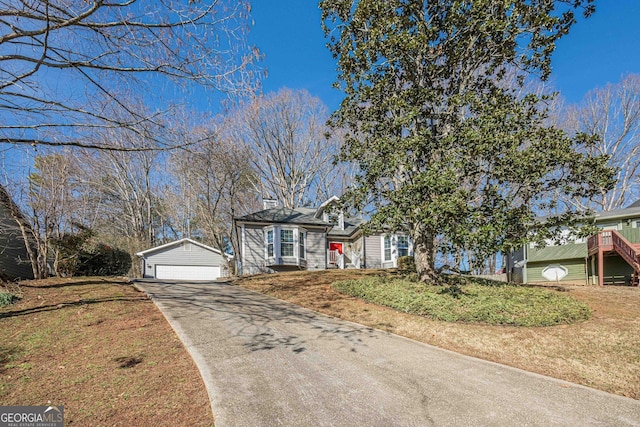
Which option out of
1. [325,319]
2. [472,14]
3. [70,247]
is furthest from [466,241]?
[70,247]

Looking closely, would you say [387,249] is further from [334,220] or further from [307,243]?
[307,243]

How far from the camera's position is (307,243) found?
20594mm

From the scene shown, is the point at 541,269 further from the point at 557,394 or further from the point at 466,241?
the point at 557,394

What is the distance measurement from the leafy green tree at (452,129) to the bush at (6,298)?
9.42 m

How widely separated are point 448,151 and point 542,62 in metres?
4.44

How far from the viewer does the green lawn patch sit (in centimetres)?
761

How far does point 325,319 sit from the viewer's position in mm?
8328

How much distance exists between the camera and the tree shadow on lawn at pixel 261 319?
20.8ft

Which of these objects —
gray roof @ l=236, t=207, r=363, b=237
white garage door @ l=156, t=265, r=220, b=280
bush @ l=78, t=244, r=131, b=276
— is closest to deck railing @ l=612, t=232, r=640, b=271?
gray roof @ l=236, t=207, r=363, b=237

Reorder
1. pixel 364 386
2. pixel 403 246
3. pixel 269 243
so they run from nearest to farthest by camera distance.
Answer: pixel 364 386, pixel 269 243, pixel 403 246

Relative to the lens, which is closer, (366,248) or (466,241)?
(466,241)

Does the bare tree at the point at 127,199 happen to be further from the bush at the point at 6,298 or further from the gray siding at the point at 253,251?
the bush at the point at 6,298

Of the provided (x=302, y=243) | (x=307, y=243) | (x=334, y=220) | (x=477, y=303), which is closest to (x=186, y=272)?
(x=302, y=243)

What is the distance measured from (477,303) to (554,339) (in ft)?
6.00
